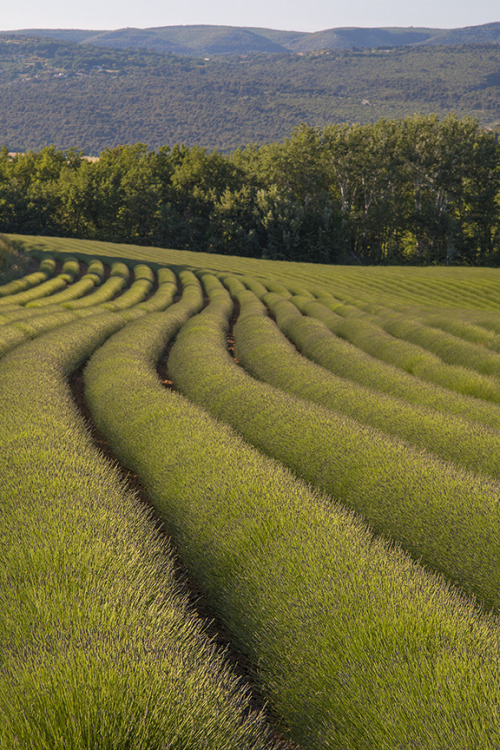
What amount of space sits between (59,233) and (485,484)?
6127 centimetres

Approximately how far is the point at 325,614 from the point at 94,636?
1196 millimetres

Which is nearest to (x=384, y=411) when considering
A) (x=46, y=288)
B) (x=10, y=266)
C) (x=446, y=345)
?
(x=446, y=345)

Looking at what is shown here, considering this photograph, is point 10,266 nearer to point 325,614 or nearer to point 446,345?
point 446,345

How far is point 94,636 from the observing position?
223 centimetres

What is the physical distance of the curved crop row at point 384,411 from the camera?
578 centimetres

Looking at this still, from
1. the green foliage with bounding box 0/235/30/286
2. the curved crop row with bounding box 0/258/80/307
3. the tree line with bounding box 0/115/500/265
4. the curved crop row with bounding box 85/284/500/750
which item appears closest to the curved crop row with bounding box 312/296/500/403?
the curved crop row with bounding box 85/284/500/750

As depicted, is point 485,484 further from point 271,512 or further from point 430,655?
point 430,655

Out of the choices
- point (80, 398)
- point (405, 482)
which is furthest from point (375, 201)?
point (405, 482)

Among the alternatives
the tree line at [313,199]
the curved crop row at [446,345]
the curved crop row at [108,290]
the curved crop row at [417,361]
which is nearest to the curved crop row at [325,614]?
the curved crop row at [417,361]

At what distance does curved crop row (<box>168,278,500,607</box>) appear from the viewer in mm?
3887

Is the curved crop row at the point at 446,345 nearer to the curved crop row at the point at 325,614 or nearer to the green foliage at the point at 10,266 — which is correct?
the curved crop row at the point at 325,614

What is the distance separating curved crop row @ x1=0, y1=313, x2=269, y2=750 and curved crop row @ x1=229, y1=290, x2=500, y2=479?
3.55 m

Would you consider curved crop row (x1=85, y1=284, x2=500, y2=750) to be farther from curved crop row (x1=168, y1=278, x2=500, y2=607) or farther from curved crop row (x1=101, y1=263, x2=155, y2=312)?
curved crop row (x1=101, y1=263, x2=155, y2=312)

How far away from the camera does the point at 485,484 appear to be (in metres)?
4.40
